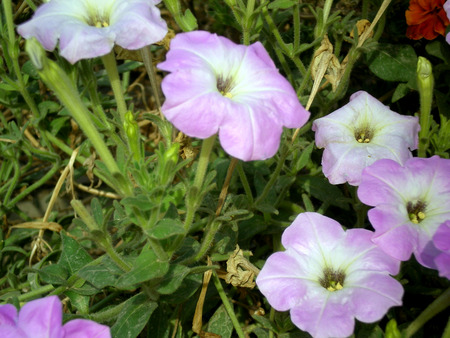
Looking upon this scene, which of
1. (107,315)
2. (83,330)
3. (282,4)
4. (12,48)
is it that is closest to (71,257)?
(107,315)

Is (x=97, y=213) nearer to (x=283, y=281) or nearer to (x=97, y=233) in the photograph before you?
(x=97, y=233)

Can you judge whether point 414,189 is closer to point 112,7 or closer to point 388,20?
point 112,7

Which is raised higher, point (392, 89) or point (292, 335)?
point (392, 89)

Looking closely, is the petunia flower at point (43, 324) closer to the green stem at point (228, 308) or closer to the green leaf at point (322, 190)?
the green stem at point (228, 308)

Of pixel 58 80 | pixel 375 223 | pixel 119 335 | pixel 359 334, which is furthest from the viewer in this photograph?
pixel 359 334

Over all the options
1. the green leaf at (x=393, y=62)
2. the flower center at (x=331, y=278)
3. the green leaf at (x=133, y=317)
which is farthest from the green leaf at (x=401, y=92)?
the green leaf at (x=133, y=317)

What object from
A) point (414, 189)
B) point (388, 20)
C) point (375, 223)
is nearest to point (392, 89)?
point (388, 20)

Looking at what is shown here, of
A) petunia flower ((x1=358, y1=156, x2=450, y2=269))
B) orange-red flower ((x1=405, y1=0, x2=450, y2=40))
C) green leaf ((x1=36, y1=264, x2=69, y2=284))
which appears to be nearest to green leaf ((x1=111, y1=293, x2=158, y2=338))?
green leaf ((x1=36, y1=264, x2=69, y2=284))

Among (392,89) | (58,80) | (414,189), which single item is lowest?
(392,89)
